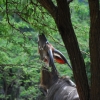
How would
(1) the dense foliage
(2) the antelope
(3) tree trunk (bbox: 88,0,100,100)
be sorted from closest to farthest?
(3) tree trunk (bbox: 88,0,100,100) → (1) the dense foliage → (2) the antelope

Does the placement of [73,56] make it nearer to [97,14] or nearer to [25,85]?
[97,14]

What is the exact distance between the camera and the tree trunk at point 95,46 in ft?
7.06

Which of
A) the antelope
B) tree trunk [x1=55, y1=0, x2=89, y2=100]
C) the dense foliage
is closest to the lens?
tree trunk [x1=55, y1=0, x2=89, y2=100]

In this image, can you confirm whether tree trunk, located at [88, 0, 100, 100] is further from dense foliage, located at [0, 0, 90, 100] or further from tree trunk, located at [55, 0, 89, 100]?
dense foliage, located at [0, 0, 90, 100]

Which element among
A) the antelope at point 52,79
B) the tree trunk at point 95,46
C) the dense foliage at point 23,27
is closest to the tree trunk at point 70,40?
the tree trunk at point 95,46

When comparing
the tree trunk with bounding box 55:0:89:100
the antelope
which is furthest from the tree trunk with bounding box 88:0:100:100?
the antelope

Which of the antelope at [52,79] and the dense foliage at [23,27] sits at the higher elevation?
the dense foliage at [23,27]

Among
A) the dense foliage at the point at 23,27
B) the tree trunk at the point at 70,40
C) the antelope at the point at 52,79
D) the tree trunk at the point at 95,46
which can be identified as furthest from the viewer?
the antelope at the point at 52,79

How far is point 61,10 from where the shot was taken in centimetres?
231

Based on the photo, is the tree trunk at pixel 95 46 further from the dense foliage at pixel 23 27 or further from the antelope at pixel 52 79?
the antelope at pixel 52 79

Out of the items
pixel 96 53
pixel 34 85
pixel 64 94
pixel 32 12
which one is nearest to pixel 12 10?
pixel 32 12

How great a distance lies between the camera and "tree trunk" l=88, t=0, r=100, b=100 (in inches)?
84.7

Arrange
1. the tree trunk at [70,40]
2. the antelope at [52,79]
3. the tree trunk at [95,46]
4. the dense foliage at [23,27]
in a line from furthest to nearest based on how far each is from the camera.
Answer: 1. the antelope at [52,79]
2. the dense foliage at [23,27]
3. the tree trunk at [70,40]
4. the tree trunk at [95,46]

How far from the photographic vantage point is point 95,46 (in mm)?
2225
